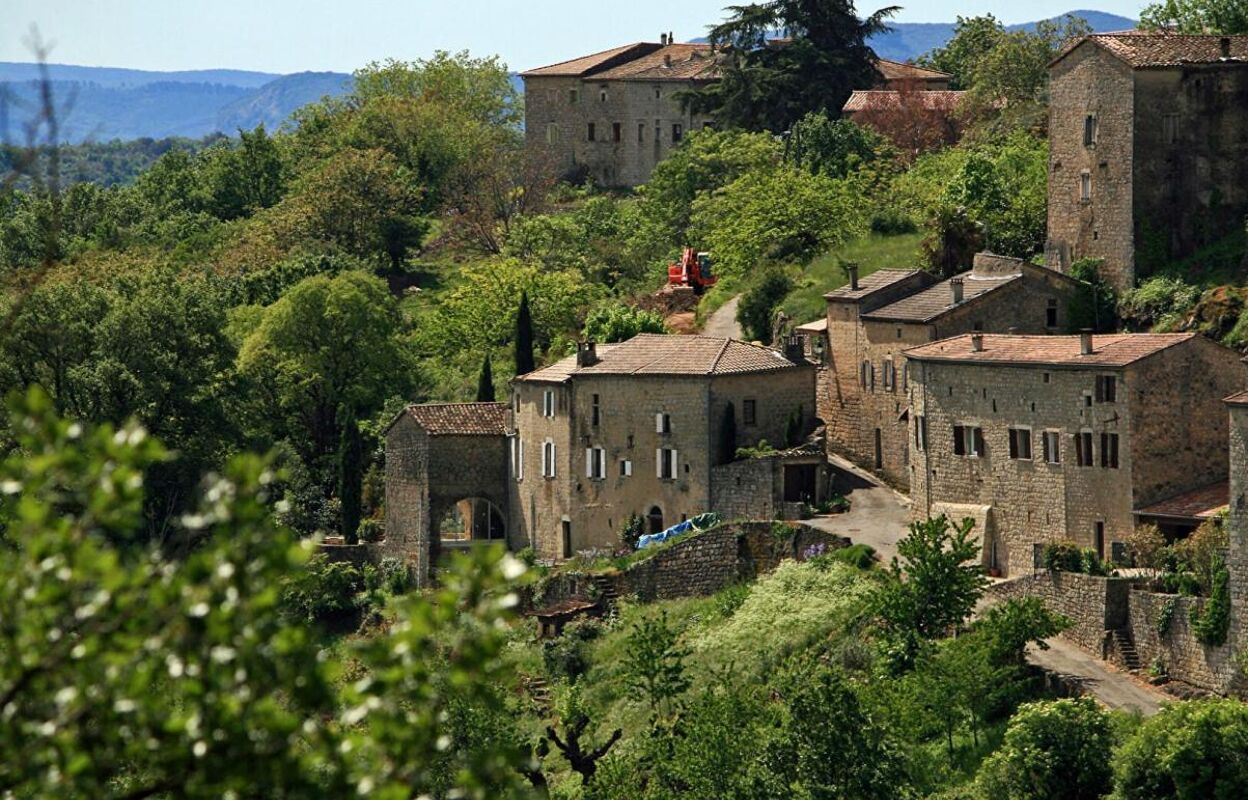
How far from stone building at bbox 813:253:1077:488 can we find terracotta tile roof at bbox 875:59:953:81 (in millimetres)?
40173

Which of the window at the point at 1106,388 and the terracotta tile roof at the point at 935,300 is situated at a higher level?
the terracotta tile roof at the point at 935,300

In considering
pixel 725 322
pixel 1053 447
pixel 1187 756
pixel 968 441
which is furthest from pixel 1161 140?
pixel 1187 756

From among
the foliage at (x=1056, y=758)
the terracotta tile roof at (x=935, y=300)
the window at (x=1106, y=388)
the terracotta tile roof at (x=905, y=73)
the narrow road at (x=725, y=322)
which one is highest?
the terracotta tile roof at (x=905, y=73)

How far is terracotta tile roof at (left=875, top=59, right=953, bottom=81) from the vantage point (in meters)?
110

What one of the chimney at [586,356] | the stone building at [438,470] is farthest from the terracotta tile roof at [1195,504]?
the stone building at [438,470]

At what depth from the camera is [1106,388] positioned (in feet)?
188

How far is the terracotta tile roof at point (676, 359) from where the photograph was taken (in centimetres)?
6738

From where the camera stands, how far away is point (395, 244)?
360ft

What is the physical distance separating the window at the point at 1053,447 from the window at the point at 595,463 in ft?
45.3

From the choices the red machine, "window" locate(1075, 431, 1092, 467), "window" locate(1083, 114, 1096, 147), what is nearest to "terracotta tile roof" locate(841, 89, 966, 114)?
the red machine

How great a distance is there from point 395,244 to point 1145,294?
49427 millimetres

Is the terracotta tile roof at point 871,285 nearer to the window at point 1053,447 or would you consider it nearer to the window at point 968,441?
the window at point 968,441

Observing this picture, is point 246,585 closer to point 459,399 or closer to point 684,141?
point 459,399

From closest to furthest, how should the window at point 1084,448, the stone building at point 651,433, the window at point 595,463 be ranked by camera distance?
the window at point 1084,448 → the stone building at point 651,433 → the window at point 595,463
